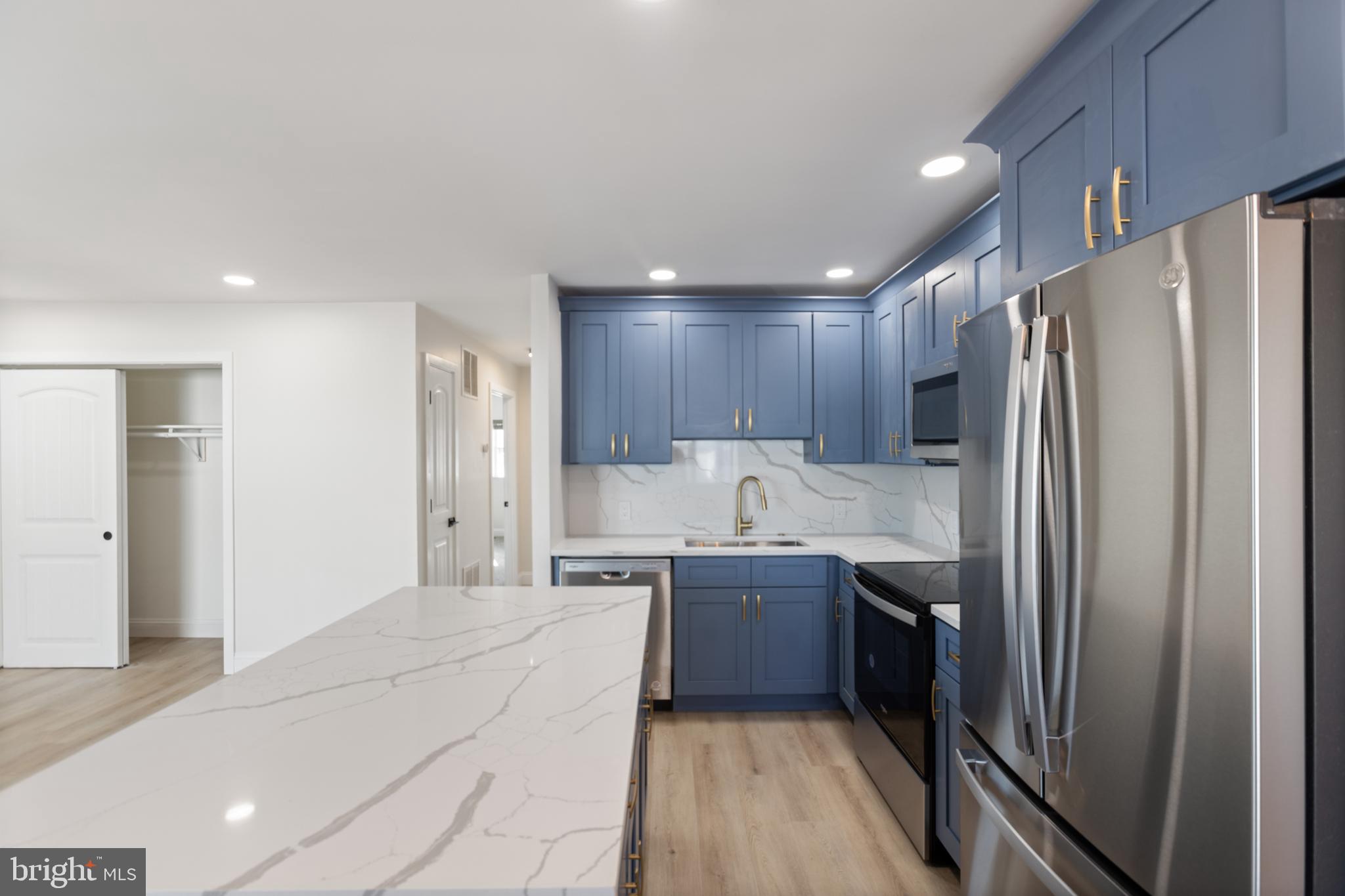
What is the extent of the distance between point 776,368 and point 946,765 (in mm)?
2358

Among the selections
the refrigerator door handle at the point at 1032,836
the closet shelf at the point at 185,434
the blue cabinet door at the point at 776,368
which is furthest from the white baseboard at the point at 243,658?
the refrigerator door handle at the point at 1032,836

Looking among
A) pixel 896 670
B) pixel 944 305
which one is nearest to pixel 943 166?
pixel 944 305

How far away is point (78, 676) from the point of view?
13.5ft

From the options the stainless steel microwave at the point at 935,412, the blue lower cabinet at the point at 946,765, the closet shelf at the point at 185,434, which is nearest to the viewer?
the blue lower cabinet at the point at 946,765

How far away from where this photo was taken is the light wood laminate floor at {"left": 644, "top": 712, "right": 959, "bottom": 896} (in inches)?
83.7

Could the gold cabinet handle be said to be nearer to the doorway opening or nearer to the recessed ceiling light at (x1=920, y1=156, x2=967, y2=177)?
the recessed ceiling light at (x1=920, y1=156, x2=967, y2=177)

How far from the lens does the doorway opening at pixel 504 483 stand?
6613 mm

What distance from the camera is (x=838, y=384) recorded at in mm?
3887

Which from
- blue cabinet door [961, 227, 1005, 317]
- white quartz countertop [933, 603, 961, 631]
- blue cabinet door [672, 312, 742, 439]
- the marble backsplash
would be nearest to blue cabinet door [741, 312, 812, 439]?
blue cabinet door [672, 312, 742, 439]

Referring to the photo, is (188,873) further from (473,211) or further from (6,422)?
(6,422)

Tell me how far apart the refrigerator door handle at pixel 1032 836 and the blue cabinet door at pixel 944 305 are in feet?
5.36

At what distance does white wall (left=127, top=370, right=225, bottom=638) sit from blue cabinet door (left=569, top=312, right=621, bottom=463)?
3.13 m

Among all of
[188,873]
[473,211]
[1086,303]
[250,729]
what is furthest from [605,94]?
[188,873]

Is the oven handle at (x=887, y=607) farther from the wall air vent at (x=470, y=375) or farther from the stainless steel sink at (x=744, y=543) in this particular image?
the wall air vent at (x=470, y=375)
